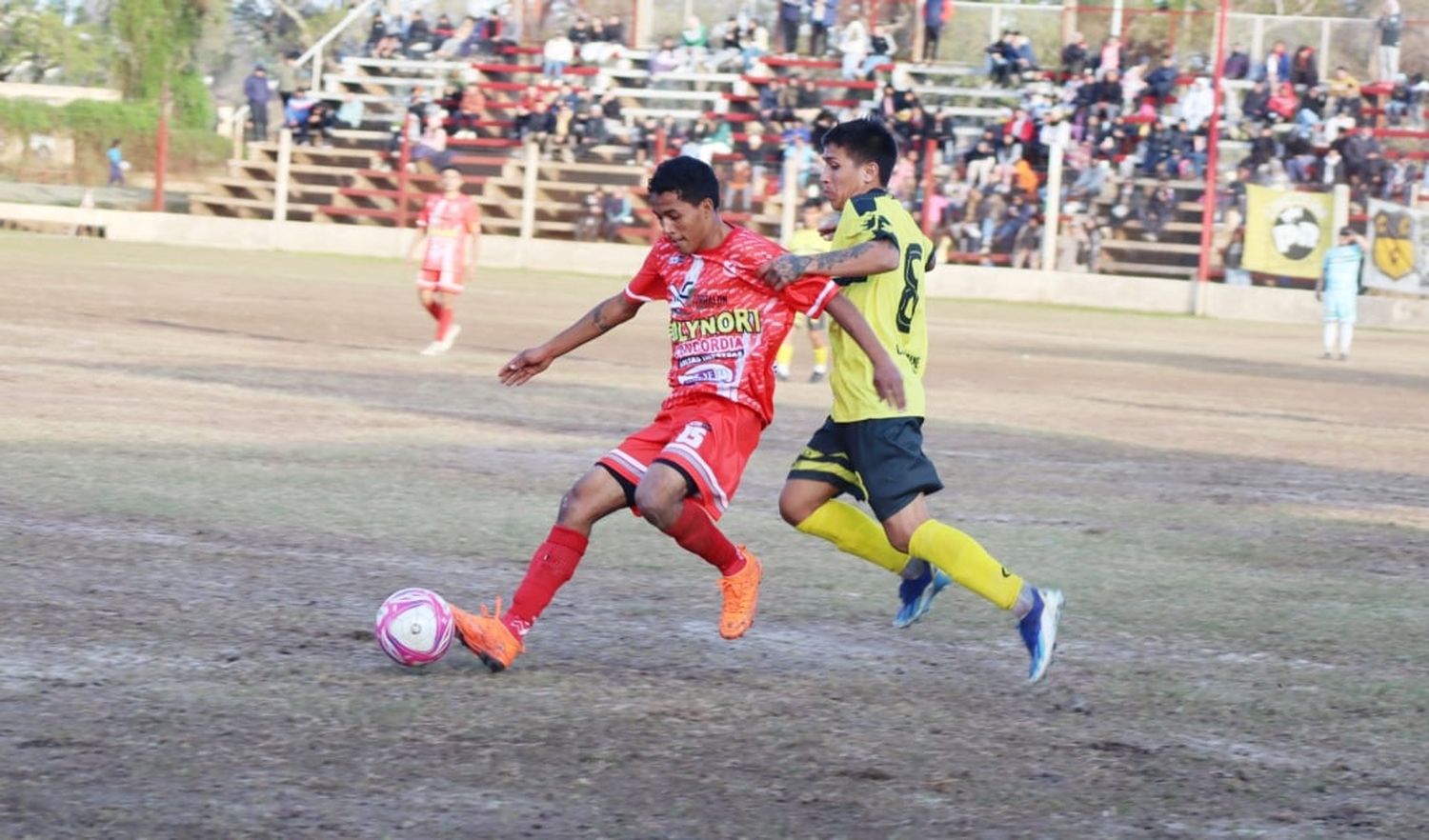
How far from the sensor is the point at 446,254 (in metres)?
20.0

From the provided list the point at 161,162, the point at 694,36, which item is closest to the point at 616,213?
the point at 694,36

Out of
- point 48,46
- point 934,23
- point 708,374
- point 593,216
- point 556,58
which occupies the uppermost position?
point 934,23

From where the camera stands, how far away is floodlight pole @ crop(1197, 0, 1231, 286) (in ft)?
117

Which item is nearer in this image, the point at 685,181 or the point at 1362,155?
the point at 685,181

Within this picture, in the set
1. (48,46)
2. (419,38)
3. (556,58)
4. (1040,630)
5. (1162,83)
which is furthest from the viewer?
(48,46)

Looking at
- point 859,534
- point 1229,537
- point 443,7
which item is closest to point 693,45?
point 443,7

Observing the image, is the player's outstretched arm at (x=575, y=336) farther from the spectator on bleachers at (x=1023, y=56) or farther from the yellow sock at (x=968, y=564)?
the spectator on bleachers at (x=1023, y=56)

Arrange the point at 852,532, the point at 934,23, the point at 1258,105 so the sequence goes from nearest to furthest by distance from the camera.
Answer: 1. the point at 852,532
2. the point at 1258,105
3. the point at 934,23

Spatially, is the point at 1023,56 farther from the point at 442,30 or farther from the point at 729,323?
the point at 729,323

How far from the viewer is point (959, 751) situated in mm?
5418

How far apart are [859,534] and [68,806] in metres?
3.14

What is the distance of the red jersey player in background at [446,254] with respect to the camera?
1975 centimetres

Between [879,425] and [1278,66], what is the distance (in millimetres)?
33855

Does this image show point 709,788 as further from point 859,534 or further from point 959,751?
point 859,534
